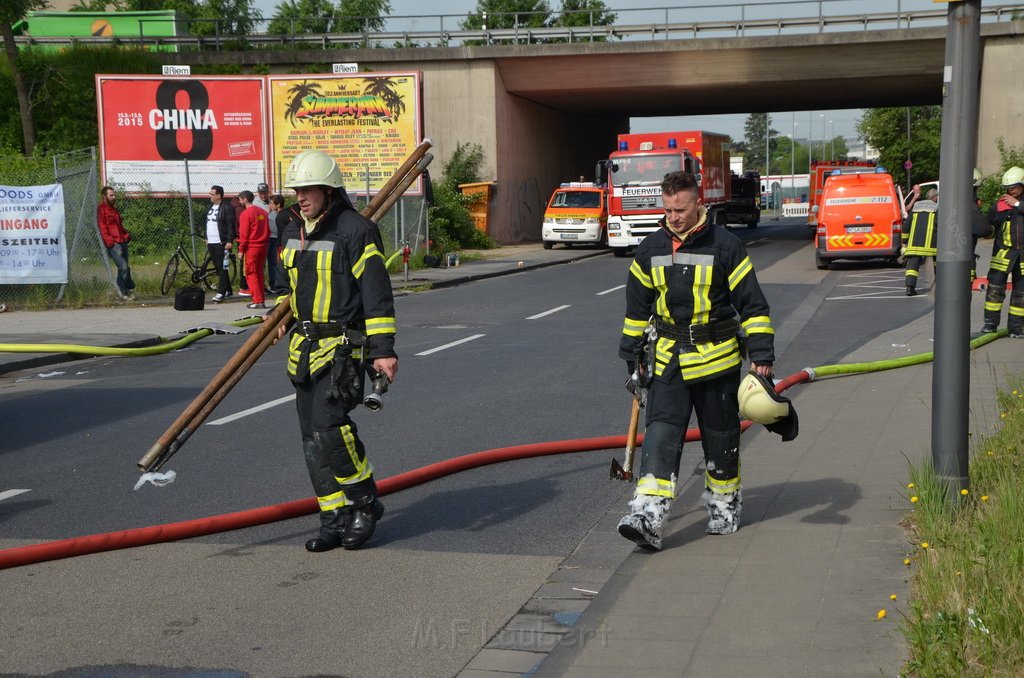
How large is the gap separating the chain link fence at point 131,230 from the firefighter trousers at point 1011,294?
29.4ft

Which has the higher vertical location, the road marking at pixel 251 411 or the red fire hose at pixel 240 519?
the red fire hose at pixel 240 519

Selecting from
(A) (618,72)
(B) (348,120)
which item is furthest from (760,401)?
(A) (618,72)

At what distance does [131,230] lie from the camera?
2745cm

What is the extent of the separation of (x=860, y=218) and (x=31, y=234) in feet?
53.2

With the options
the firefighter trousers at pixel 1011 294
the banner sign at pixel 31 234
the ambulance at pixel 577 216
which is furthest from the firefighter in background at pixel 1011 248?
the ambulance at pixel 577 216

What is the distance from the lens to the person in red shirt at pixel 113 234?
1980 centimetres

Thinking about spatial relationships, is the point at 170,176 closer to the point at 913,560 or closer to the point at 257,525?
the point at 257,525

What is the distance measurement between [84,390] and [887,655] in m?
9.01

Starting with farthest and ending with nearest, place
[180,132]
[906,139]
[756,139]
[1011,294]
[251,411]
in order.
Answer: [756,139], [906,139], [180,132], [1011,294], [251,411]

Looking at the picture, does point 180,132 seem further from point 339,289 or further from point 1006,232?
point 339,289

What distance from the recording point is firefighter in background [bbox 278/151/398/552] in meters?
5.75

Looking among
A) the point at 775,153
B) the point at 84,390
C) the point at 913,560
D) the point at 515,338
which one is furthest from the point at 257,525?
the point at 775,153

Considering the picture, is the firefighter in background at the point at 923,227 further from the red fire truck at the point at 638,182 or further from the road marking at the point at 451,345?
the red fire truck at the point at 638,182

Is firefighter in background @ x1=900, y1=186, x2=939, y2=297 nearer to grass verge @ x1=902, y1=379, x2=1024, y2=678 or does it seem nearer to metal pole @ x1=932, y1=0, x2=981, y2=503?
grass verge @ x1=902, y1=379, x2=1024, y2=678
